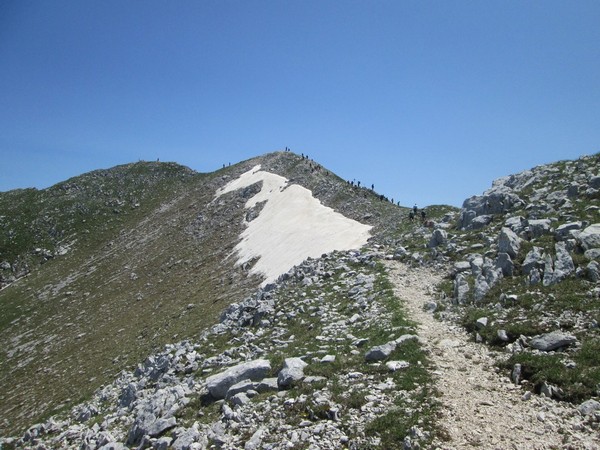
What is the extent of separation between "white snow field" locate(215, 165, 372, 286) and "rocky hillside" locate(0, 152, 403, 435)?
199 cm

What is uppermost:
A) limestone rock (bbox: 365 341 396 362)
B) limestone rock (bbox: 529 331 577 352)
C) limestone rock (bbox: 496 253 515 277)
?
limestone rock (bbox: 496 253 515 277)

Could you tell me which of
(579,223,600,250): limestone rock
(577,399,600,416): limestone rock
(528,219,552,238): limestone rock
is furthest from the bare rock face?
(528,219,552,238): limestone rock

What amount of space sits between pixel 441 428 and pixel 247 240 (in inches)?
1776

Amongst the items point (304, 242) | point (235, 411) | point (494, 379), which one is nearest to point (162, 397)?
point (235, 411)

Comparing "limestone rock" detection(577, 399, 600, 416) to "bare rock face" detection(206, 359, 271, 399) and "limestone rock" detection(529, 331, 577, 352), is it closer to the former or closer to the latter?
"limestone rock" detection(529, 331, 577, 352)

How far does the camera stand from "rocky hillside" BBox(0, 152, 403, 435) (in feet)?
110

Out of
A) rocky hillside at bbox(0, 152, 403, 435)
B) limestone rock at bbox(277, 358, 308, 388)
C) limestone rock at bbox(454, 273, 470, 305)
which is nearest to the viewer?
limestone rock at bbox(277, 358, 308, 388)

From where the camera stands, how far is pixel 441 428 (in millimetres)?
10000

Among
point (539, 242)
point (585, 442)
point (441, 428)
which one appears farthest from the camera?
point (539, 242)

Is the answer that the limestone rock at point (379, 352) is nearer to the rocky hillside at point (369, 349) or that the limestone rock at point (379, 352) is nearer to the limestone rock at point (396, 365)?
the rocky hillside at point (369, 349)

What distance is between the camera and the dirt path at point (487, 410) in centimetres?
949

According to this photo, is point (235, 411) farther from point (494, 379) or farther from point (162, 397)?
point (494, 379)

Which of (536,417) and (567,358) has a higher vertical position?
(567,358)

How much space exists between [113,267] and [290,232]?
36214mm
